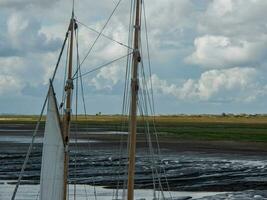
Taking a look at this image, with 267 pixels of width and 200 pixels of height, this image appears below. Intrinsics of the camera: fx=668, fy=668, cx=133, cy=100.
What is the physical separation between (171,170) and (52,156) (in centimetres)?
3998

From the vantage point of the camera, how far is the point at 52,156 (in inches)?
887

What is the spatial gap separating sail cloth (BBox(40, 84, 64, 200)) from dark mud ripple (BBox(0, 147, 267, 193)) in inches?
722

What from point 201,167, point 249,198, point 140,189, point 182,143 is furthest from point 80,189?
point 182,143

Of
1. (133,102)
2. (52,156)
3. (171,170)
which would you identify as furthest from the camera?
(171,170)

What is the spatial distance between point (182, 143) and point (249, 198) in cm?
5913

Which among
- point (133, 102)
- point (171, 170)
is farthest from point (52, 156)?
point (171, 170)

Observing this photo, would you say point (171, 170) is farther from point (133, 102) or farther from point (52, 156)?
point (133, 102)

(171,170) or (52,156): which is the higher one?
(52,156)

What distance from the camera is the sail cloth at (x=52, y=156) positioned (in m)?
22.3

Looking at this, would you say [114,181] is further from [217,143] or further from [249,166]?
[217,143]

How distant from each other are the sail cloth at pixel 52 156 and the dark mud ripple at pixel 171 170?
60.2ft

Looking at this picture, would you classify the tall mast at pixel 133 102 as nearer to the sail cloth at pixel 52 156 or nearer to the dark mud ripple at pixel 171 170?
the sail cloth at pixel 52 156

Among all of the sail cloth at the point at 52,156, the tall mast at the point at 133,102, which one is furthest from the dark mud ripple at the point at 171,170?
the tall mast at the point at 133,102

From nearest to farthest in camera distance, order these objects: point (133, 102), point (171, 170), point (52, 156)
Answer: point (133, 102), point (52, 156), point (171, 170)
